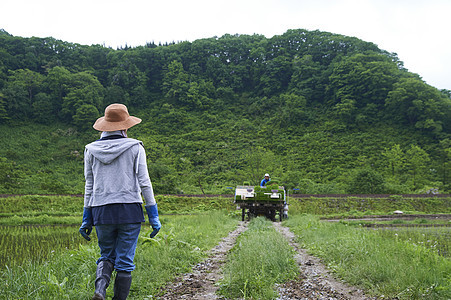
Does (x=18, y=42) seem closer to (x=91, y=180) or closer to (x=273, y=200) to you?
(x=273, y=200)

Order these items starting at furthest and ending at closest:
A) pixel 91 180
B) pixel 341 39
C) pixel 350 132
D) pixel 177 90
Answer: pixel 341 39
pixel 177 90
pixel 350 132
pixel 91 180

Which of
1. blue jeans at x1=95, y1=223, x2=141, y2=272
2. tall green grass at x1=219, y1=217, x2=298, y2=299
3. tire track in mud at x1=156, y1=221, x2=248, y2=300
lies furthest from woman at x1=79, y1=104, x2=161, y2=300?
tall green grass at x1=219, y1=217, x2=298, y2=299

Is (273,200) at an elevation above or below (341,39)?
below

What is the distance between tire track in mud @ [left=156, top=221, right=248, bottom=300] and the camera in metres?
4.23

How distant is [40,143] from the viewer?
182 ft

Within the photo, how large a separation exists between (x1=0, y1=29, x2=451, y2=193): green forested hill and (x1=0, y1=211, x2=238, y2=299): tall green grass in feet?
79.1

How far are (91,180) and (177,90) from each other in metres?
74.4

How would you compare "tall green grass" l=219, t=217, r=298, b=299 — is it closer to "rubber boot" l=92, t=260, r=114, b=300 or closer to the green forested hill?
"rubber boot" l=92, t=260, r=114, b=300

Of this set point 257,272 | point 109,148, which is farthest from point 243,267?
point 109,148

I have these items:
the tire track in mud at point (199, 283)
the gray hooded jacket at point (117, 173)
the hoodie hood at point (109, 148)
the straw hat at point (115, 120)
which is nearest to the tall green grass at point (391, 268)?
the tire track in mud at point (199, 283)

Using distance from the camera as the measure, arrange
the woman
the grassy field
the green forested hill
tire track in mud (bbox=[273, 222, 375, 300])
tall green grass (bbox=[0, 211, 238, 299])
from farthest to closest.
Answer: the green forested hill
tire track in mud (bbox=[273, 222, 375, 300])
the grassy field
tall green grass (bbox=[0, 211, 238, 299])
the woman

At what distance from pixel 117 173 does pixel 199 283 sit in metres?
2.37

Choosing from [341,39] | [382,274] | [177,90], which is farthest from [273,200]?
[341,39]

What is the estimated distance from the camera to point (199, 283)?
480 centimetres
